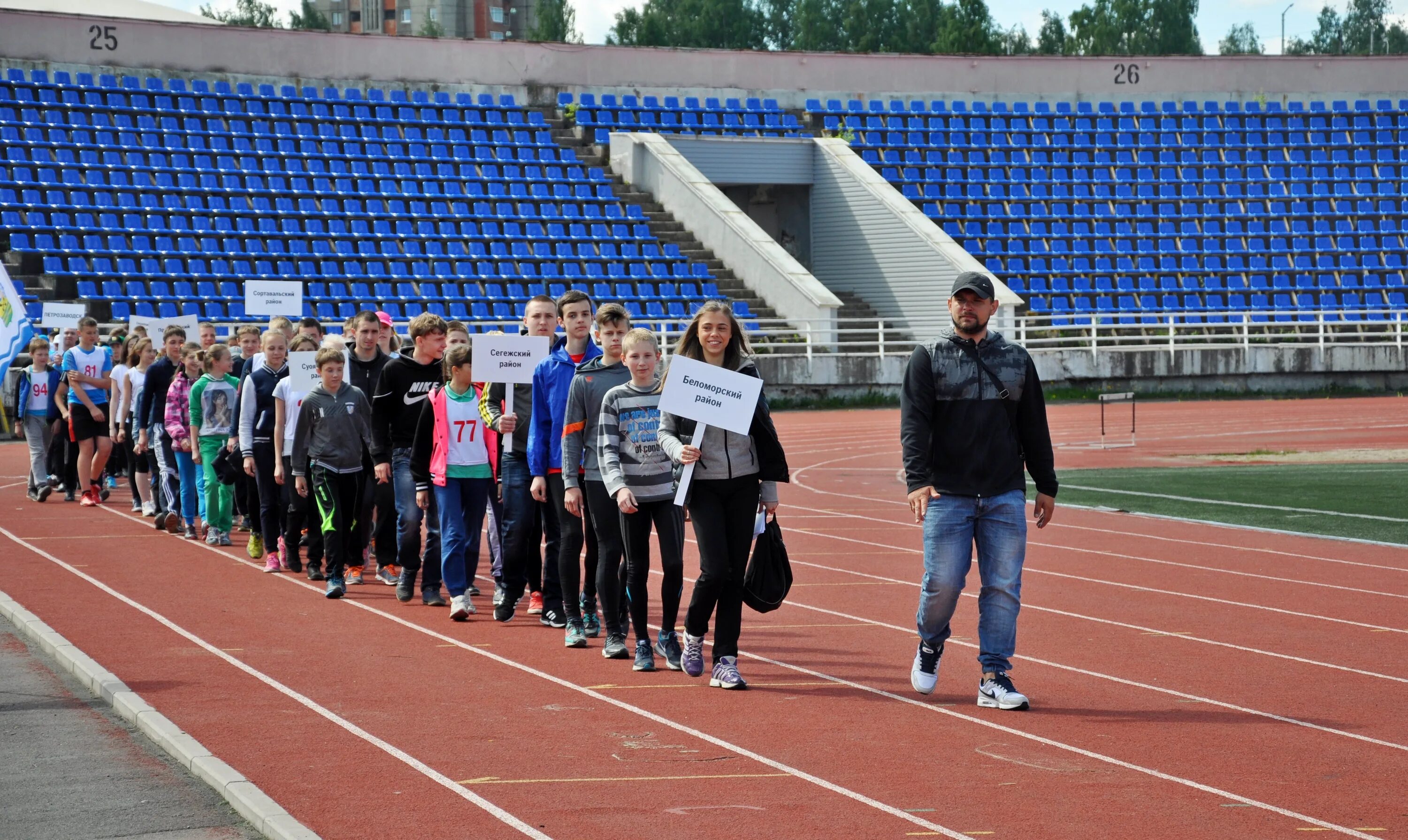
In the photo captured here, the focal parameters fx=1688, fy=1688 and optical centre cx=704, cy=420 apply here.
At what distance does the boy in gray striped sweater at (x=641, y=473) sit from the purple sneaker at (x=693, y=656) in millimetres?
236

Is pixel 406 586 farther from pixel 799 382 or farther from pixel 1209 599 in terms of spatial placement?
pixel 799 382

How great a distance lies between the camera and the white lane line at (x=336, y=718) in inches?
225

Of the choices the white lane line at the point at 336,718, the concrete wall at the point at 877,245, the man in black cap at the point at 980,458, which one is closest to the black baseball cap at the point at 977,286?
the man in black cap at the point at 980,458

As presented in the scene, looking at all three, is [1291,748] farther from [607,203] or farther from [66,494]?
[607,203]

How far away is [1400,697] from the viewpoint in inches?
303

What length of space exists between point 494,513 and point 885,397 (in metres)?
22.8

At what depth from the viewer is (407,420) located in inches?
425

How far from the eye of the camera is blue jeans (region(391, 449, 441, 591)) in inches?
424

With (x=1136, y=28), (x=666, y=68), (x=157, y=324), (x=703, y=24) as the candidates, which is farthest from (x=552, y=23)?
A: (x=157, y=324)

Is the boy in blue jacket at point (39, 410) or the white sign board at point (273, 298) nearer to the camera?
the boy in blue jacket at point (39, 410)

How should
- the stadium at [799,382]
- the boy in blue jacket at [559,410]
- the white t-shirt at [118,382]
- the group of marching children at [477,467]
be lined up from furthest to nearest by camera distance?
the white t-shirt at [118,382], the boy in blue jacket at [559,410], the group of marching children at [477,467], the stadium at [799,382]

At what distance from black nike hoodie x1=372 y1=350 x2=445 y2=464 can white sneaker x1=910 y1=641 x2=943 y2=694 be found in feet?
14.0

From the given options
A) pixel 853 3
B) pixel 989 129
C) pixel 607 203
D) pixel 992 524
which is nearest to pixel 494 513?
pixel 992 524

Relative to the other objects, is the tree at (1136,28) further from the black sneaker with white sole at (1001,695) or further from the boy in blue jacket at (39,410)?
the black sneaker with white sole at (1001,695)
